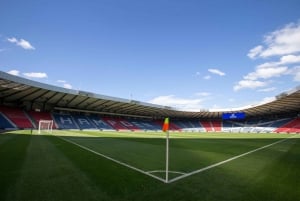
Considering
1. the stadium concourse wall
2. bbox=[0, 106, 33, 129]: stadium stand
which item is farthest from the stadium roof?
bbox=[0, 106, 33, 129]: stadium stand

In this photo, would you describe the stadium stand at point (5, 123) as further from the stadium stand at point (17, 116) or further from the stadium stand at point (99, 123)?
the stadium stand at point (99, 123)

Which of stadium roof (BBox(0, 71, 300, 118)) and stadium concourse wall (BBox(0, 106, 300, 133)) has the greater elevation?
stadium roof (BBox(0, 71, 300, 118))

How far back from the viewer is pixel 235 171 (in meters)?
7.42

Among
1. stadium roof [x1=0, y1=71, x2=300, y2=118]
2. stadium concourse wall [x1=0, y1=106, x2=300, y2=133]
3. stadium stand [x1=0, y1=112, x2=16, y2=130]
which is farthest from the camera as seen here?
stadium concourse wall [x1=0, y1=106, x2=300, y2=133]

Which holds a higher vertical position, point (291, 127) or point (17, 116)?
point (17, 116)

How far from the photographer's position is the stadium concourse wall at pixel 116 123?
1650 inches

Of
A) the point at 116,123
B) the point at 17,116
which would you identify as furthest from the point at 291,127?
the point at 17,116

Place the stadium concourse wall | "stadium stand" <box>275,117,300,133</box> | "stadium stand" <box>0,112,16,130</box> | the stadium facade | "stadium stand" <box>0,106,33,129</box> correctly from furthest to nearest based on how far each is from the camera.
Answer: "stadium stand" <box>275,117,300,133</box>, the stadium concourse wall, "stadium stand" <box>0,106,33,129</box>, the stadium facade, "stadium stand" <box>0,112,16,130</box>

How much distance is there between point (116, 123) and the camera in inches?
2517

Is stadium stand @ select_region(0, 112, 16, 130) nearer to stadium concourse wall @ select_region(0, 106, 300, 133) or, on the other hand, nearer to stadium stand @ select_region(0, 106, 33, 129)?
stadium concourse wall @ select_region(0, 106, 300, 133)

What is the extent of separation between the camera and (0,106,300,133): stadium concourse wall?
41906 millimetres

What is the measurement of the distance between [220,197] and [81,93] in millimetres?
41889

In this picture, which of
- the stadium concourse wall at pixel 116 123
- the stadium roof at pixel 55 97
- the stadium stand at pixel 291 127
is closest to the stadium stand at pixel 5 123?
the stadium concourse wall at pixel 116 123

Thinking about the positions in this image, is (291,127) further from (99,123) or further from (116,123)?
(99,123)
